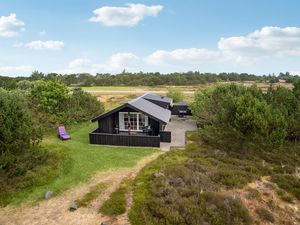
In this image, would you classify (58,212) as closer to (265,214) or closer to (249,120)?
(265,214)

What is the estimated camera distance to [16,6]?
2248 cm

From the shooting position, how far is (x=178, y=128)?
82.2 feet

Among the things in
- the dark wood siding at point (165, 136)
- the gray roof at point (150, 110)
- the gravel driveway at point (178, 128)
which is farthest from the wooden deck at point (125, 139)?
the gray roof at point (150, 110)

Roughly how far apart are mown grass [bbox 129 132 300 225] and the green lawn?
2.03 m

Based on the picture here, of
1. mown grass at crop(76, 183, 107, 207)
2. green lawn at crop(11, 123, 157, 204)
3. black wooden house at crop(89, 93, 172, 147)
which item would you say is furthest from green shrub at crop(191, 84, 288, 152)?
mown grass at crop(76, 183, 107, 207)

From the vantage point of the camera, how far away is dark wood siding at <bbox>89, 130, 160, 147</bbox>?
17.9 metres

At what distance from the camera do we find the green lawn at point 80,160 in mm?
11663

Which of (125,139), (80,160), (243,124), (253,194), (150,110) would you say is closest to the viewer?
(253,194)

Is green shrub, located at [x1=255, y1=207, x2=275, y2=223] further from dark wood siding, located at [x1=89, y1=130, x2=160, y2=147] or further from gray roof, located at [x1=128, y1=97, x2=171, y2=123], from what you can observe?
gray roof, located at [x1=128, y1=97, x2=171, y2=123]

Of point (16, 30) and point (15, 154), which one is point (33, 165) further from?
point (16, 30)

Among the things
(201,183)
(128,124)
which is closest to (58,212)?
(201,183)

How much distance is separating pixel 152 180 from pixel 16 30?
25.6 meters

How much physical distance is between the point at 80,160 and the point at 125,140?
4092mm

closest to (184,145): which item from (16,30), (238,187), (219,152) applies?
(219,152)
